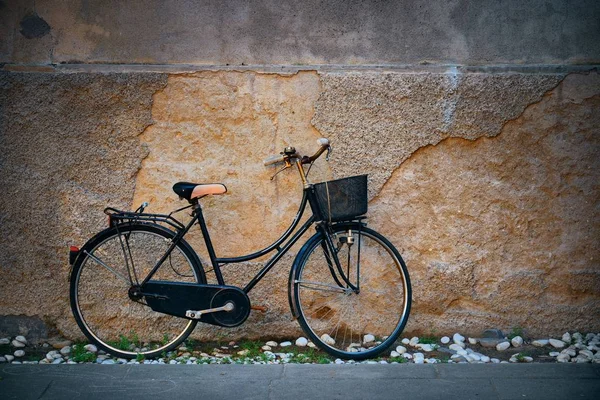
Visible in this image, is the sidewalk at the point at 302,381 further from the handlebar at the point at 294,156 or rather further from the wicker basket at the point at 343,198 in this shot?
the handlebar at the point at 294,156

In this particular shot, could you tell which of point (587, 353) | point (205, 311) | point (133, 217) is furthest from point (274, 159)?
point (587, 353)

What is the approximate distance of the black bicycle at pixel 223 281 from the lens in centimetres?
423

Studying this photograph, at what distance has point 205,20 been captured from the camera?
4465 mm

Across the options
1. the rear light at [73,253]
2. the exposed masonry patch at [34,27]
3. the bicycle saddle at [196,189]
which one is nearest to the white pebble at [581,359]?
the bicycle saddle at [196,189]

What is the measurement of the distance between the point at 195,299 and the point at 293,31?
1997 millimetres

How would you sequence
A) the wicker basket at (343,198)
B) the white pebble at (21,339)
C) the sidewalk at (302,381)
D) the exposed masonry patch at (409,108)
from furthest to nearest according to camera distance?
the white pebble at (21,339) < the exposed masonry patch at (409,108) < the wicker basket at (343,198) < the sidewalk at (302,381)

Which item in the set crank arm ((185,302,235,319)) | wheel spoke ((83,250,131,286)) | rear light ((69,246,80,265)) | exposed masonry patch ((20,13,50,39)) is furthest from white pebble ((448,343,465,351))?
exposed masonry patch ((20,13,50,39))

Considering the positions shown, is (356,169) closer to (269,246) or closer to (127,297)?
(269,246)

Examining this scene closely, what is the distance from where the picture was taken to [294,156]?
4379mm

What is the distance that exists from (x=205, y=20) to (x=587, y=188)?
3.00 meters

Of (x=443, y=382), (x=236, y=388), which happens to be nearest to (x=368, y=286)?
(x=443, y=382)

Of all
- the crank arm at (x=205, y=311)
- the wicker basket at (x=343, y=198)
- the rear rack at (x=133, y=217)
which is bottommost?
the crank arm at (x=205, y=311)

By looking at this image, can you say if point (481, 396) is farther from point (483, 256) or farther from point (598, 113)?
point (598, 113)

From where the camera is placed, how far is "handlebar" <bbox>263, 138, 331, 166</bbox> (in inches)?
165
